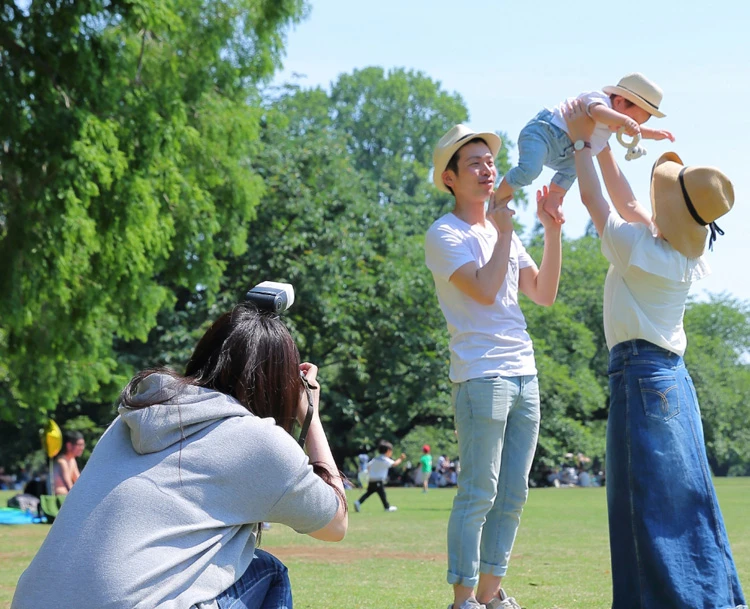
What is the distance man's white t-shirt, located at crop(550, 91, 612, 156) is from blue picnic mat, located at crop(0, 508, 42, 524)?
14786 mm

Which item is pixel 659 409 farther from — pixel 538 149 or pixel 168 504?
pixel 168 504

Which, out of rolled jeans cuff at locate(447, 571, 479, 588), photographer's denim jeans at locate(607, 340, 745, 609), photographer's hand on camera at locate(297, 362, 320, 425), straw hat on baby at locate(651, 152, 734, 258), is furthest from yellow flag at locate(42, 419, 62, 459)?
photographer's hand on camera at locate(297, 362, 320, 425)

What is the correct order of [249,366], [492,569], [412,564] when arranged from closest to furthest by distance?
[249,366]
[492,569]
[412,564]

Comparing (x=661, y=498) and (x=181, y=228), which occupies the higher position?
(x=181, y=228)

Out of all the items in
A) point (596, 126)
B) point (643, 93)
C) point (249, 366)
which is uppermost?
point (643, 93)

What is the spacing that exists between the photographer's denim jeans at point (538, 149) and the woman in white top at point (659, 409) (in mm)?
209

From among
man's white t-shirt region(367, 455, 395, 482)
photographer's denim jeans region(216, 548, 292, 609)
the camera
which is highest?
the camera

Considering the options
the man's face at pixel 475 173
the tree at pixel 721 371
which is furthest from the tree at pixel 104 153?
the tree at pixel 721 371

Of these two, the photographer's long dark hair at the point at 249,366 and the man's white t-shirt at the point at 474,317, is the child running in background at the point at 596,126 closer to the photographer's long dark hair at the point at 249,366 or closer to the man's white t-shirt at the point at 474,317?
the man's white t-shirt at the point at 474,317

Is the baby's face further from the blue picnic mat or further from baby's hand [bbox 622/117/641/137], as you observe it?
the blue picnic mat

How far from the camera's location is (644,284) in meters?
4.75

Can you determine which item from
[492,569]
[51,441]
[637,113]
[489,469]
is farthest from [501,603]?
[51,441]

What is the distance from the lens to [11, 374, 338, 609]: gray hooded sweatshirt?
3.07 m

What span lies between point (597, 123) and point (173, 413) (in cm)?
281
